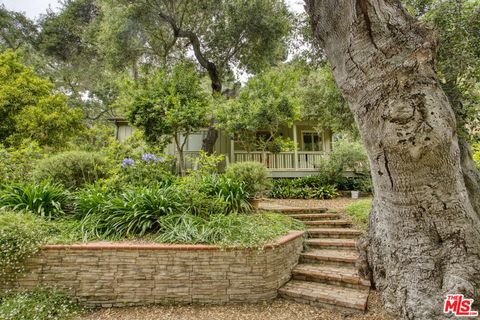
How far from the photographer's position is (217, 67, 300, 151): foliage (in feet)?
29.0

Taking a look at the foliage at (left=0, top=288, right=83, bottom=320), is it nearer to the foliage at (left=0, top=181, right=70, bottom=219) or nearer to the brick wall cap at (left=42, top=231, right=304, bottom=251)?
the brick wall cap at (left=42, top=231, right=304, bottom=251)

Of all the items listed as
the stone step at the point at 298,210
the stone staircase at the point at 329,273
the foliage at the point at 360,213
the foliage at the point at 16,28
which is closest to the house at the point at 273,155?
the stone step at the point at 298,210

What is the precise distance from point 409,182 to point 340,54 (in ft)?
5.01

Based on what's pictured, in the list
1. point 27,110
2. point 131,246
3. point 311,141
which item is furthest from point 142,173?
point 311,141

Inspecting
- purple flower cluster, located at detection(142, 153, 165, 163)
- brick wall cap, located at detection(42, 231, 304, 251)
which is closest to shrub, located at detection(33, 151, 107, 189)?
purple flower cluster, located at detection(142, 153, 165, 163)

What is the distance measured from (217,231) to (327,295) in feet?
5.69

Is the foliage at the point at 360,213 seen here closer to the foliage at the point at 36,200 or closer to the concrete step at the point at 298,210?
the concrete step at the point at 298,210

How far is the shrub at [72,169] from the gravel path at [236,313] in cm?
318

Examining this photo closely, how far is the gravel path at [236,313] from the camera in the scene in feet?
9.87

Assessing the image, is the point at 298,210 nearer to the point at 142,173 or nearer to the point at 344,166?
the point at 142,173

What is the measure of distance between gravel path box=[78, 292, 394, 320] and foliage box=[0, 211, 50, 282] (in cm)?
113

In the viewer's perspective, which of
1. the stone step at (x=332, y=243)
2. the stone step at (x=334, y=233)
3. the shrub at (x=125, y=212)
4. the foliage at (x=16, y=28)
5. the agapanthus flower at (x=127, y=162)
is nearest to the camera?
the shrub at (x=125, y=212)

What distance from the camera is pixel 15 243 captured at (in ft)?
10.3

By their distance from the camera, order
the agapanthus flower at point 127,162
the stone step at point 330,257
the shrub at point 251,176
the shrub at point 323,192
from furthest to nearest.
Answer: the shrub at point 323,192 → the shrub at point 251,176 → the agapanthus flower at point 127,162 → the stone step at point 330,257
